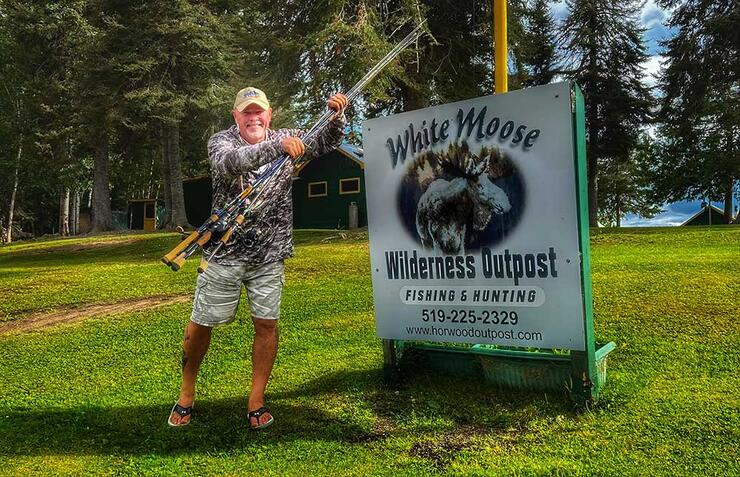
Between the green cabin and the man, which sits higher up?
the green cabin

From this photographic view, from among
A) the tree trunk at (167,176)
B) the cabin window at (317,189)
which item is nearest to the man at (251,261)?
the tree trunk at (167,176)

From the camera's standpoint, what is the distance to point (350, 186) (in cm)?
2603

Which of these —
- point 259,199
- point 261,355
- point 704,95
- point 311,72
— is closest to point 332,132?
point 259,199

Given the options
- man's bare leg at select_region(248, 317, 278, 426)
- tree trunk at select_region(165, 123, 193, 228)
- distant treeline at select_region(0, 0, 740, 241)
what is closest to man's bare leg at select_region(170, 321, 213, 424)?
man's bare leg at select_region(248, 317, 278, 426)

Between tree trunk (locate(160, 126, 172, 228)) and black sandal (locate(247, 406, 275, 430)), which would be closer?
black sandal (locate(247, 406, 275, 430))

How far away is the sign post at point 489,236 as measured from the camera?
313 cm

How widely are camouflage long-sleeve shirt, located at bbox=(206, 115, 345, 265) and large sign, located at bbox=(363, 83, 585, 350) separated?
0.57 metres

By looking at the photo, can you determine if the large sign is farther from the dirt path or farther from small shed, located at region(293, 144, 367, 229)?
small shed, located at region(293, 144, 367, 229)

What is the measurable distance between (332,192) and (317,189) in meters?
1.06

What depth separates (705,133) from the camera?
86.5 feet

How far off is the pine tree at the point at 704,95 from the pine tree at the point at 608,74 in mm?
1265

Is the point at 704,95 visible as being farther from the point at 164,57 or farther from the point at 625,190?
the point at 164,57

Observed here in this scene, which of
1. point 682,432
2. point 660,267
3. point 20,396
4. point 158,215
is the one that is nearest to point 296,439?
point 682,432

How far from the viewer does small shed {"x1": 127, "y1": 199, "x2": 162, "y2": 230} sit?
38.2 m
